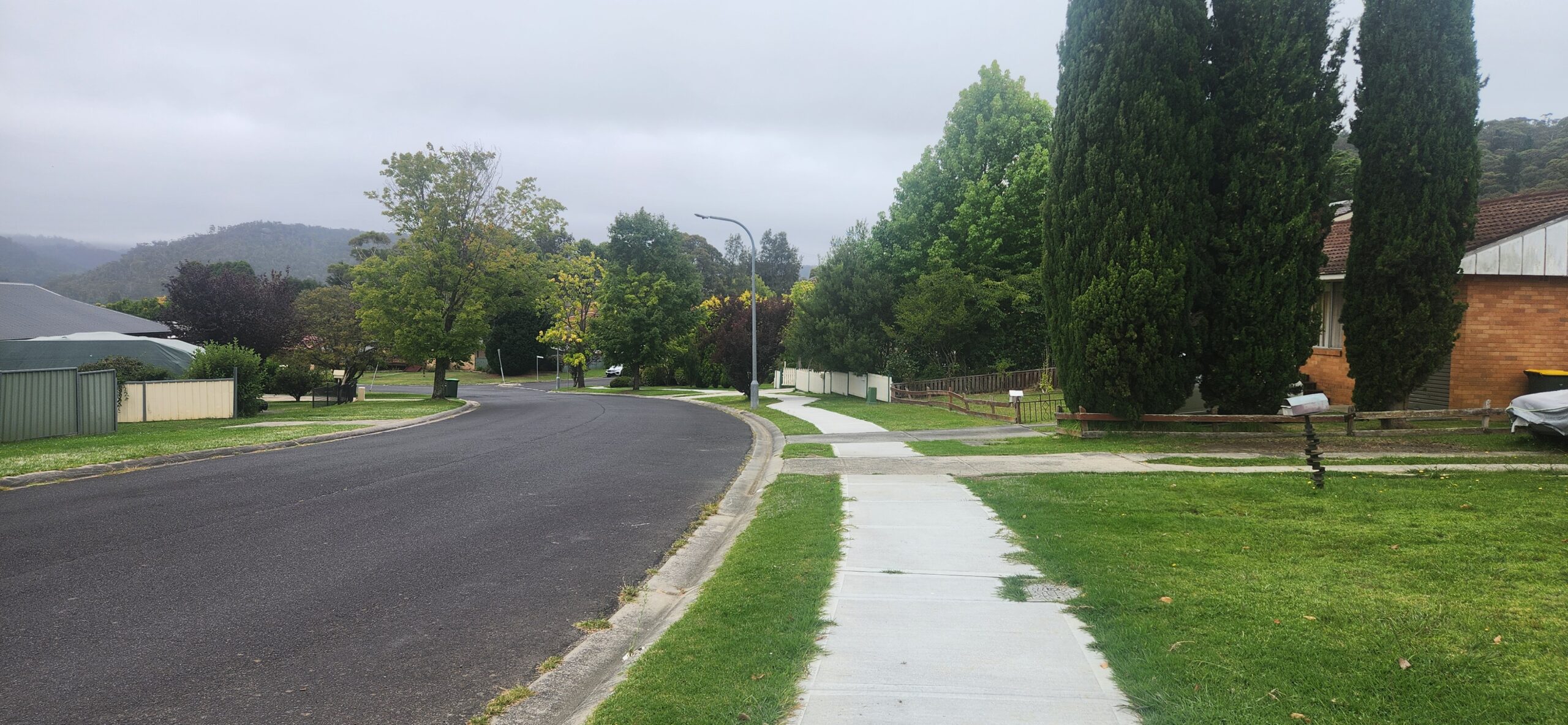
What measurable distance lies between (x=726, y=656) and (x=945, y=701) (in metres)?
1.29

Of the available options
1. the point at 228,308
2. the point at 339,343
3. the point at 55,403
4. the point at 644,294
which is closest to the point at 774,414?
the point at 55,403

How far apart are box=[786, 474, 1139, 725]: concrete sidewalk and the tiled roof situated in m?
12.4

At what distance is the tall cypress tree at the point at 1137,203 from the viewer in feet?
47.7

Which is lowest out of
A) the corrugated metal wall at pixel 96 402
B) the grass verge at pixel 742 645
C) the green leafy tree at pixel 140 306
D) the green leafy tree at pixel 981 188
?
the grass verge at pixel 742 645

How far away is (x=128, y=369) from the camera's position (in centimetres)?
2484

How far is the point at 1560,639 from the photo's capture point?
462 centimetres

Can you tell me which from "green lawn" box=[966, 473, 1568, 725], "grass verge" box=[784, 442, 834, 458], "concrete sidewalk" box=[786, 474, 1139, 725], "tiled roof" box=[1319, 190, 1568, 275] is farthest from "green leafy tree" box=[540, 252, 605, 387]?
"concrete sidewalk" box=[786, 474, 1139, 725]

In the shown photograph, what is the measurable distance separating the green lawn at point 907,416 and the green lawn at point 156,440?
13.5 meters

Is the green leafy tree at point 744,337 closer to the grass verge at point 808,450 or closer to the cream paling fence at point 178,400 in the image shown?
the cream paling fence at point 178,400

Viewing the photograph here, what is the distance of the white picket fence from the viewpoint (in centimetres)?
3269

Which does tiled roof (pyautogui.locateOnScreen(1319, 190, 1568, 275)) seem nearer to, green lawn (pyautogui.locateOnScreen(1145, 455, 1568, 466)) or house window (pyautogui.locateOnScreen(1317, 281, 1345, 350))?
house window (pyautogui.locateOnScreen(1317, 281, 1345, 350))

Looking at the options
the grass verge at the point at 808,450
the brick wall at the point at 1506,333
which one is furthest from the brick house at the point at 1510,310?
the grass verge at the point at 808,450

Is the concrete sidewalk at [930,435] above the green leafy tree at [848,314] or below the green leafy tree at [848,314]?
below

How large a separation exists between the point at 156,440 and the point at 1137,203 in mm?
19369
